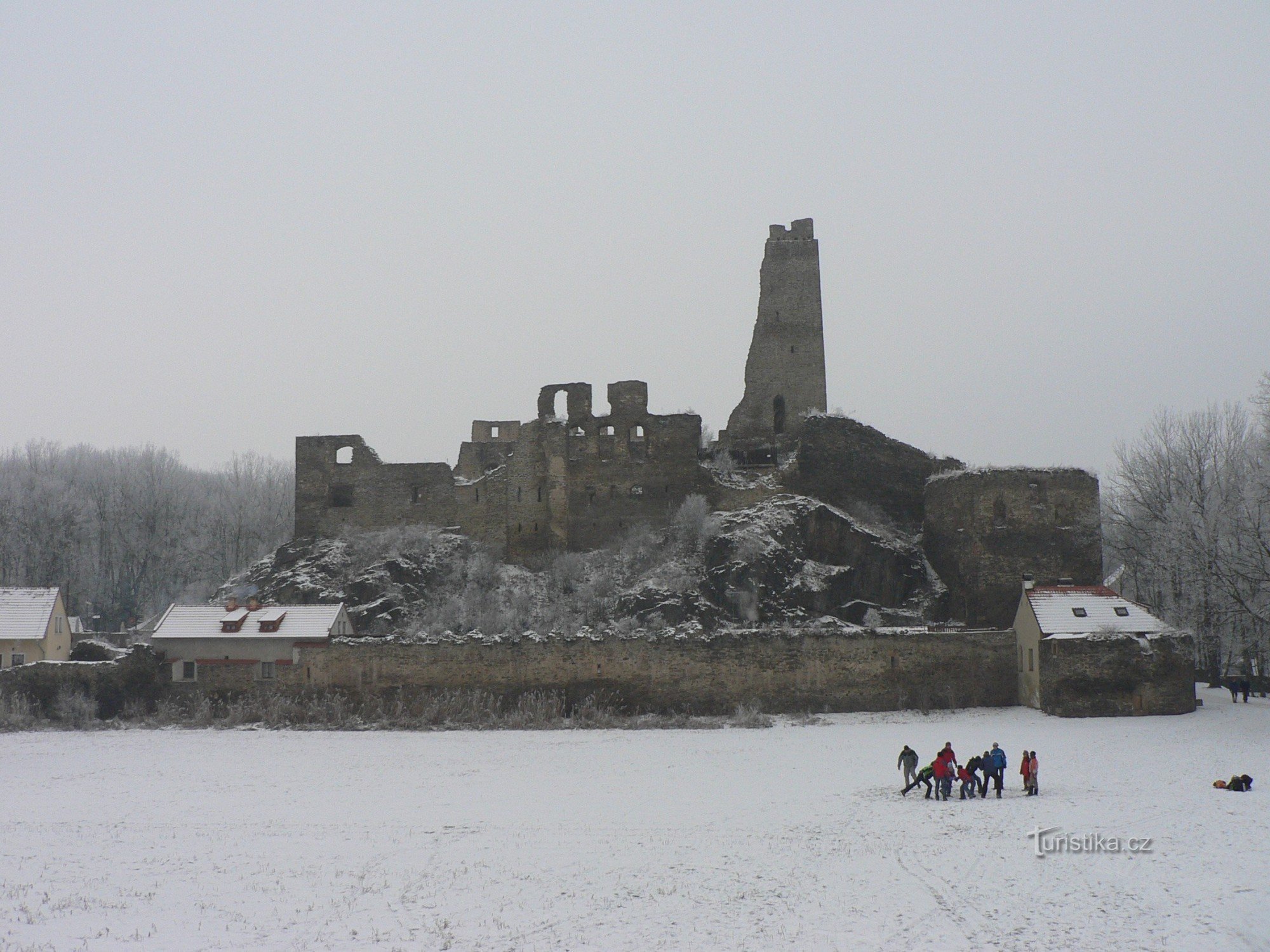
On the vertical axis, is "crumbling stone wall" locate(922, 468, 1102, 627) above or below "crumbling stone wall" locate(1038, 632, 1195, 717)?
above

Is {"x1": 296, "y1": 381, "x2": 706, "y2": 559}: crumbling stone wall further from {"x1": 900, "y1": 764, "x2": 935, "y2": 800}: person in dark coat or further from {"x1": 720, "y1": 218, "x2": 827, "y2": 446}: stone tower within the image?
{"x1": 900, "y1": 764, "x2": 935, "y2": 800}: person in dark coat

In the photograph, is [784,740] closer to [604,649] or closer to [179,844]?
[604,649]

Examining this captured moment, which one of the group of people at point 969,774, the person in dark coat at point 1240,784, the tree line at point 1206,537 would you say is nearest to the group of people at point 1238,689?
the tree line at point 1206,537

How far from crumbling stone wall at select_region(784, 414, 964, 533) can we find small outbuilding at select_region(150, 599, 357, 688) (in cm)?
1586

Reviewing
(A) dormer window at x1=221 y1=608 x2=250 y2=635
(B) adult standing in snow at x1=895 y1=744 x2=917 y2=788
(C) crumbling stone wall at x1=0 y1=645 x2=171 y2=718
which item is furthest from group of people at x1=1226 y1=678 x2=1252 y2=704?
(C) crumbling stone wall at x1=0 y1=645 x2=171 y2=718

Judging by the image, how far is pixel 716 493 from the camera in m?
38.1

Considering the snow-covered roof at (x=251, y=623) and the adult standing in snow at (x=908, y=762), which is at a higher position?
the snow-covered roof at (x=251, y=623)

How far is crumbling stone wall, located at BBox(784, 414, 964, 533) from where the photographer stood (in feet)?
124

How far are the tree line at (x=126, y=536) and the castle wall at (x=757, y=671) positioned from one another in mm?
24937

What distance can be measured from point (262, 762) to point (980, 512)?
21.0 m

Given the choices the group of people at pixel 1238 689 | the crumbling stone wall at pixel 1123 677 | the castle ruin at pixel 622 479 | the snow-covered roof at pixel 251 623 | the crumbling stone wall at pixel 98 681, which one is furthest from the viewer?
the castle ruin at pixel 622 479

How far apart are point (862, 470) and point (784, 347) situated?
24.1 ft

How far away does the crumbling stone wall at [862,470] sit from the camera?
37688 millimetres

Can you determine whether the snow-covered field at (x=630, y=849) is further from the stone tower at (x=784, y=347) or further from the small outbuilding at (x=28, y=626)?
the stone tower at (x=784, y=347)
